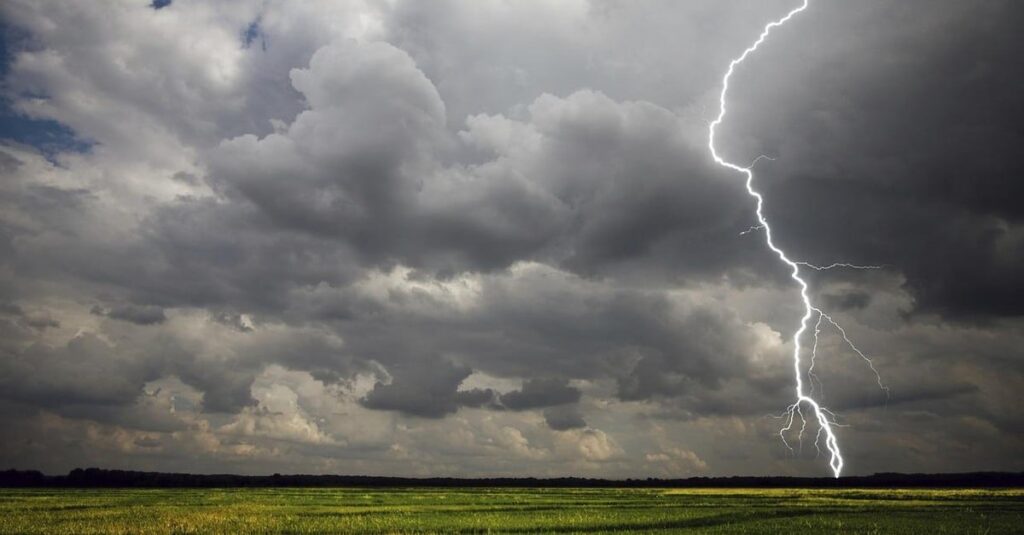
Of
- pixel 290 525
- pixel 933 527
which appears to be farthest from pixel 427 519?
pixel 933 527

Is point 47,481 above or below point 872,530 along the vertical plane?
below

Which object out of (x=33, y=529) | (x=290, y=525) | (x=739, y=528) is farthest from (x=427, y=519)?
(x=33, y=529)

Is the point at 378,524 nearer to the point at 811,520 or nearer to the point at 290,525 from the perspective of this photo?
the point at 290,525

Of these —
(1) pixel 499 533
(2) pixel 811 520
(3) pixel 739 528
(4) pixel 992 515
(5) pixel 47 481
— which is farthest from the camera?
(5) pixel 47 481

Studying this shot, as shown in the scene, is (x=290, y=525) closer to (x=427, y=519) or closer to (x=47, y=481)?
(x=427, y=519)

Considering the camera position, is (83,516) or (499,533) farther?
(83,516)

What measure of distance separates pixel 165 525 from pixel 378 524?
33.9 feet

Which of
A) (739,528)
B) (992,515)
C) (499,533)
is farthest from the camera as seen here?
(992,515)

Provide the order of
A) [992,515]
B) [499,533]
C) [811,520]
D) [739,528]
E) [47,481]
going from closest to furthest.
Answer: [499,533] → [739,528] → [811,520] → [992,515] → [47,481]

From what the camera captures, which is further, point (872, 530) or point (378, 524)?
point (378, 524)

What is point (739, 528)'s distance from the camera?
1166 inches

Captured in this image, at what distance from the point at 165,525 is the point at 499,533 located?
55.0 feet

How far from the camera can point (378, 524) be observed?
103 feet

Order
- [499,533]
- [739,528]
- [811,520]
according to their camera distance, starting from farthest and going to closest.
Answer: [811,520], [739,528], [499,533]
